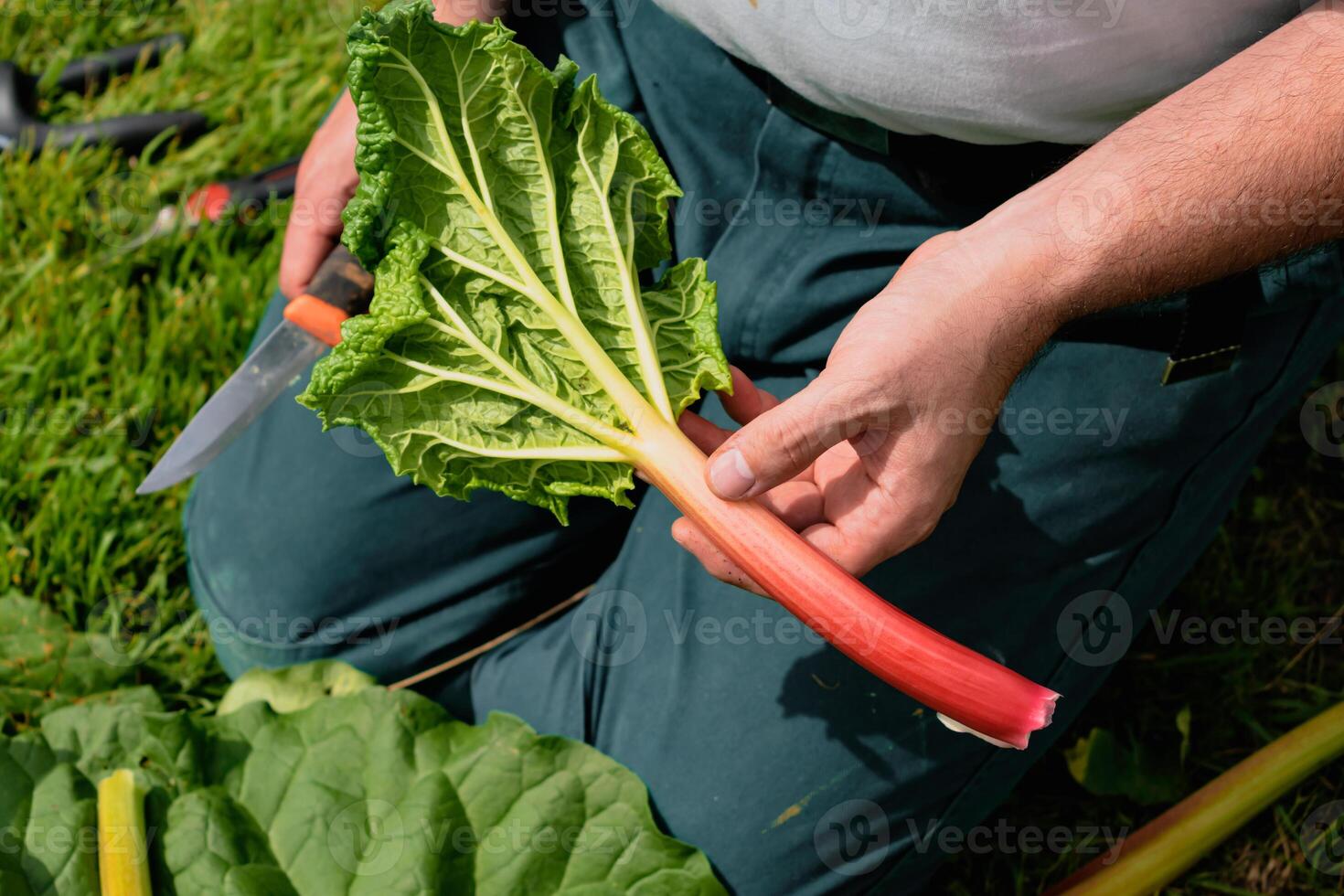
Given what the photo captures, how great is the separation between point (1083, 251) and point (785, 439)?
0.58m

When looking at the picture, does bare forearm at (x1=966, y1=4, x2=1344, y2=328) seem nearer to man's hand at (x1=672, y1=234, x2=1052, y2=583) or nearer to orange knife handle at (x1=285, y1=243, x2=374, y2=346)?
man's hand at (x1=672, y1=234, x2=1052, y2=583)

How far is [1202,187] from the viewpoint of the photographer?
181 centimetres

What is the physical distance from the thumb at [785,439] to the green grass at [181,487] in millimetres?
1558

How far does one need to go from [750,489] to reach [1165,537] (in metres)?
1.03

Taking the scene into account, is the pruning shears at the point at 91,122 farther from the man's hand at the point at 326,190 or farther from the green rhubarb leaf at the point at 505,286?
the green rhubarb leaf at the point at 505,286

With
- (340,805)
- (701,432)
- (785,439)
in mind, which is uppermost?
(785,439)

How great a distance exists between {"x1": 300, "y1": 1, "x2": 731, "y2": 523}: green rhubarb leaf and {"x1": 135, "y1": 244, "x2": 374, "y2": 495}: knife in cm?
35

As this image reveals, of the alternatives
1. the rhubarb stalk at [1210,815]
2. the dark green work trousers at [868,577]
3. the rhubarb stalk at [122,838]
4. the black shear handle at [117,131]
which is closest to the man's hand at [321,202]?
the dark green work trousers at [868,577]

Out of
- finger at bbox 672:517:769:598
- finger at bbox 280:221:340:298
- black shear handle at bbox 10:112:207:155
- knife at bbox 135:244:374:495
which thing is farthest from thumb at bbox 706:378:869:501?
black shear handle at bbox 10:112:207:155

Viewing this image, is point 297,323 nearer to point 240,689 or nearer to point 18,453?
point 240,689

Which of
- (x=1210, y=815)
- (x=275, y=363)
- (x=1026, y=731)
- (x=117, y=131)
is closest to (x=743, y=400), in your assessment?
(x=1026, y=731)

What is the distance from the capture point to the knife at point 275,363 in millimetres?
2383

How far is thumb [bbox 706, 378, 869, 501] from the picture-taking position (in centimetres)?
184

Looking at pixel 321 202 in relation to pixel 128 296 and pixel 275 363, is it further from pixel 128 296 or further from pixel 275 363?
pixel 128 296
